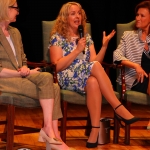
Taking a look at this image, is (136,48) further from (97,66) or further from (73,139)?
(73,139)

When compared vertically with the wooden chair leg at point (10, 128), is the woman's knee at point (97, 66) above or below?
above

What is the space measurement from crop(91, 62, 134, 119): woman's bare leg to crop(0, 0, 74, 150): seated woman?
476mm

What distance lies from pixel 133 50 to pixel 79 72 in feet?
2.20

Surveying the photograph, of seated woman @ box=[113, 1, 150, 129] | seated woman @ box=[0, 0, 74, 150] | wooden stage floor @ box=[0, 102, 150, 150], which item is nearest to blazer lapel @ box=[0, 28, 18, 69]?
seated woman @ box=[0, 0, 74, 150]

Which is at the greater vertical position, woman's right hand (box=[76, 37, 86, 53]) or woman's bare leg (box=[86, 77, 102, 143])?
woman's right hand (box=[76, 37, 86, 53])

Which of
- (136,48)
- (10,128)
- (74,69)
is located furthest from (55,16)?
(10,128)

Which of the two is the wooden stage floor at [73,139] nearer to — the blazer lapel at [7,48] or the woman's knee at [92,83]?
the woman's knee at [92,83]

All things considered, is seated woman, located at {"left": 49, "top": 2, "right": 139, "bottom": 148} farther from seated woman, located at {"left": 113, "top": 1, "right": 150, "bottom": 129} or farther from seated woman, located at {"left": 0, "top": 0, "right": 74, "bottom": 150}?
seated woman, located at {"left": 0, "top": 0, "right": 74, "bottom": 150}

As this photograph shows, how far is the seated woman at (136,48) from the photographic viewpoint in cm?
517

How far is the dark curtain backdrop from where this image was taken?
23.1ft

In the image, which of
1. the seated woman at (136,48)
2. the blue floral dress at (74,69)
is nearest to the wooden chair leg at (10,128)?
the blue floral dress at (74,69)

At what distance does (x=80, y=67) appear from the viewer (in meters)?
4.95

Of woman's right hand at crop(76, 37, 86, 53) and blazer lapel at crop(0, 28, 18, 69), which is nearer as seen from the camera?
Answer: blazer lapel at crop(0, 28, 18, 69)

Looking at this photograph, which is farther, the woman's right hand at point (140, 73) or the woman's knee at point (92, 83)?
the woman's right hand at point (140, 73)
